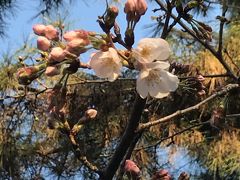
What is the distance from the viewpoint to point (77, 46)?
73cm

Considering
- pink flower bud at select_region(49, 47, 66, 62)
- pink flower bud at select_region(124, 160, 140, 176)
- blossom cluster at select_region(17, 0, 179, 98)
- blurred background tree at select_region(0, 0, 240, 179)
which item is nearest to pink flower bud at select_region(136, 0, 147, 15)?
blossom cluster at select_region(17, 0, 179, 98)

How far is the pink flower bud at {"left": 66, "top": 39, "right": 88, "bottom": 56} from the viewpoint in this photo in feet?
2.38

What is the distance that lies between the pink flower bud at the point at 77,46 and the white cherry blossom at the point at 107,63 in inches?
0.8

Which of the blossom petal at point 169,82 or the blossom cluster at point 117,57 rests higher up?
the blossom cluster at point 117,57

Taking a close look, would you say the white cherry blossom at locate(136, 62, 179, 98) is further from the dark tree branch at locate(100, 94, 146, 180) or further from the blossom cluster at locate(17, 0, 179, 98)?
the dark tree branch at locate(100, 94, 146, 180)

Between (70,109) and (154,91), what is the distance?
146cm

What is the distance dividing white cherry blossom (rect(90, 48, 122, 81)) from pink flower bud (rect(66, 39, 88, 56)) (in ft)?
0.06

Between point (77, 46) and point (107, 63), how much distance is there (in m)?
0.05

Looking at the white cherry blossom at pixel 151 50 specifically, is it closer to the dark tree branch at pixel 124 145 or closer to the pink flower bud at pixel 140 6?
the pink flower bud at pixel 140 6

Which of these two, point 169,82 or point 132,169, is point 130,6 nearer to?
point 169,82

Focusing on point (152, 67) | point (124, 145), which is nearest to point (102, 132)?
point (124, 145)

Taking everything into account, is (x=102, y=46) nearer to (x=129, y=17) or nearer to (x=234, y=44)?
(x=129, y=17)

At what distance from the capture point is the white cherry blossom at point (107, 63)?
2.28ft

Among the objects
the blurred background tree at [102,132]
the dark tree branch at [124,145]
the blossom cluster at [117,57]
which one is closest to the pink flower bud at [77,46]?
the blossom cluster at [117,57]
